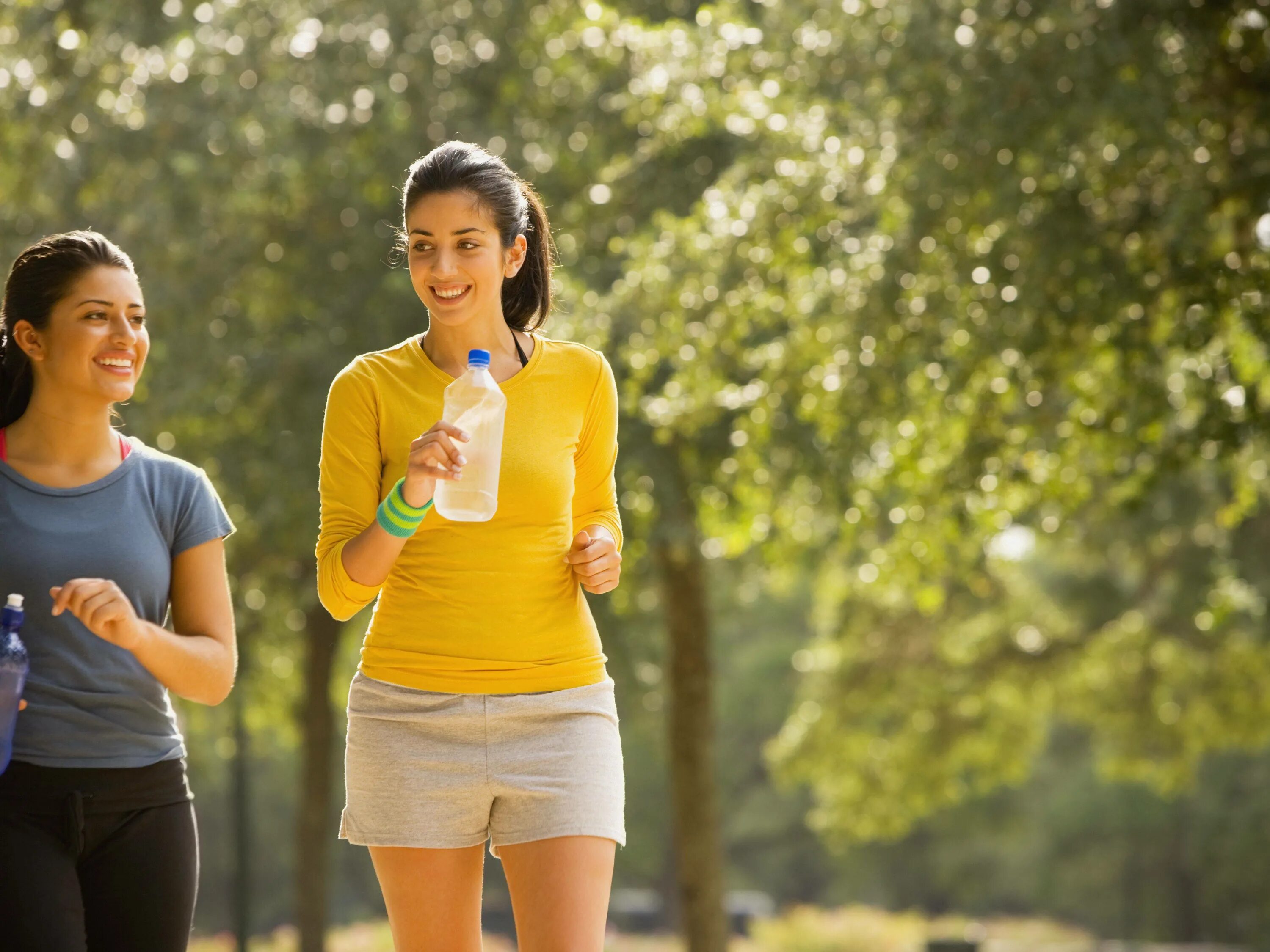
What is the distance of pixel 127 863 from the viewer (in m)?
3.29

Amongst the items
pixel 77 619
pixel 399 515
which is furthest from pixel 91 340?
pixel 399 515

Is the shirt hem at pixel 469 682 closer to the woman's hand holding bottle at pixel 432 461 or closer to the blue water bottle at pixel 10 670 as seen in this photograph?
the woman's hand holding bottle at pixel 432 461

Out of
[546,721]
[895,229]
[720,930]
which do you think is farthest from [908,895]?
[546,721]

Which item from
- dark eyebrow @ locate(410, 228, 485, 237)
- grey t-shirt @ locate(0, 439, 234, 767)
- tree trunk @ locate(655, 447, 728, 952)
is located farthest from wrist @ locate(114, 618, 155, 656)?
tree trunk @ locate(655, 447, 728, 952)

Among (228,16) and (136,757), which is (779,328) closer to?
(228,16)

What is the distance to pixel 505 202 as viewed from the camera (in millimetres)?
3391

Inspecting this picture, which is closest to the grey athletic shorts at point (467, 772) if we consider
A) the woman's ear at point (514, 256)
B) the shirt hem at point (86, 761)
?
the shirt hem at point (86, 761)

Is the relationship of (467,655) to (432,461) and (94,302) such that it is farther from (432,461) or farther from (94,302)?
(94,302)

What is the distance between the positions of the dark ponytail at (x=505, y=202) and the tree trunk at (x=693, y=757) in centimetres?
947

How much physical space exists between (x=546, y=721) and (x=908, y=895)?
126 feet

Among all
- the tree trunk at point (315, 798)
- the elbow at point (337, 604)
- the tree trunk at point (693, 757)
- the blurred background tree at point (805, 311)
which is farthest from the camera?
the tree trunk at point (315, 798)

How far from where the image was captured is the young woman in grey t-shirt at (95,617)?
10.4 ft

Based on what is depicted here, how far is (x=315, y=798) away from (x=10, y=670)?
14.7 m

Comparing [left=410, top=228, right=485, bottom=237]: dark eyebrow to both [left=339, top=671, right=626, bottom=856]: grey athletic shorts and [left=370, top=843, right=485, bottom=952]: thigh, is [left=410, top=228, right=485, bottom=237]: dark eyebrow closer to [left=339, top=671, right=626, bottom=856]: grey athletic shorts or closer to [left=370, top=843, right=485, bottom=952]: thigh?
[left=339, top=671, right=626, bottom=856]: grey athletic shorts
